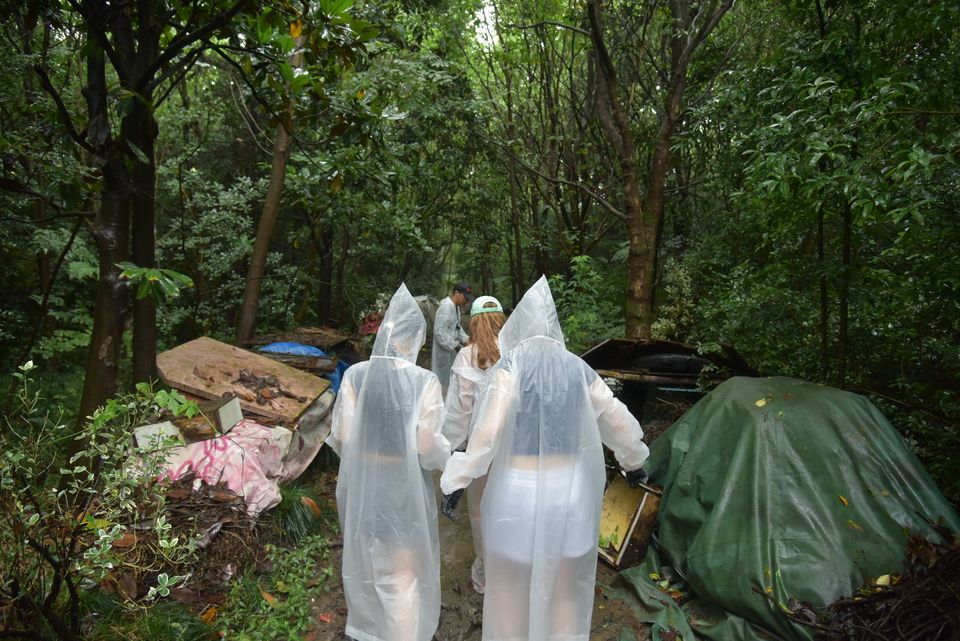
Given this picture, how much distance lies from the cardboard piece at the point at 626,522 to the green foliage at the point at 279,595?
6.36 ft

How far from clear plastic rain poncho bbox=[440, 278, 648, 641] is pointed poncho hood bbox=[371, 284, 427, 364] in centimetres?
65

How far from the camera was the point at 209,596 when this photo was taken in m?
3.38

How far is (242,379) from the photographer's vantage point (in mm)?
5402

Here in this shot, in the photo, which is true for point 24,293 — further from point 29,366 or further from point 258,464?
point 29,366

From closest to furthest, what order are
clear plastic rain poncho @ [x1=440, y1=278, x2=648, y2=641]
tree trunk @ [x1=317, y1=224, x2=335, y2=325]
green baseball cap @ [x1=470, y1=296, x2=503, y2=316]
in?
1. clear plastic rain poncho @ [x1=440, y1=278, x2=648, y2=641]
2. green baseball cap @ [x1=470, y1=296, x2=503, y2=316]
3. tree trunk @ [x1=317, y1=224, x2=335, y2=325]

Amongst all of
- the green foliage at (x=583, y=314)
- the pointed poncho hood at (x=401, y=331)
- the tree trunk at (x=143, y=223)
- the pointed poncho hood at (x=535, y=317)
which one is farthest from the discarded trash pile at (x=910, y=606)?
the green foliage at (x=583, y=314)

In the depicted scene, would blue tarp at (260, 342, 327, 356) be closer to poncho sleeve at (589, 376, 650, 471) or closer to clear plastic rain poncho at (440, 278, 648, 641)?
clear plastic rain poncho at (440, 278, 648, 641)

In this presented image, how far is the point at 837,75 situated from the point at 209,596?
4.97m

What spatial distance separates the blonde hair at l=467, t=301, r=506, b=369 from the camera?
402 cm

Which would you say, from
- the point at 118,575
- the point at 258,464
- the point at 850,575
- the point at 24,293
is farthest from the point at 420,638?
the point at 24,293

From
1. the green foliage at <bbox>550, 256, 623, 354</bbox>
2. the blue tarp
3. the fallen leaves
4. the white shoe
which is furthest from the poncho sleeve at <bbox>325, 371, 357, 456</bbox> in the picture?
the green foliage at <bbox>550, 256, 623, 354</bbox>

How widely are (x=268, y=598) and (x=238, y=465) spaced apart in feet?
3.34

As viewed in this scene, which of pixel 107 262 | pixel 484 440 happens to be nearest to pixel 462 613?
pixel 484 440

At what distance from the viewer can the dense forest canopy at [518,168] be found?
126 inches
